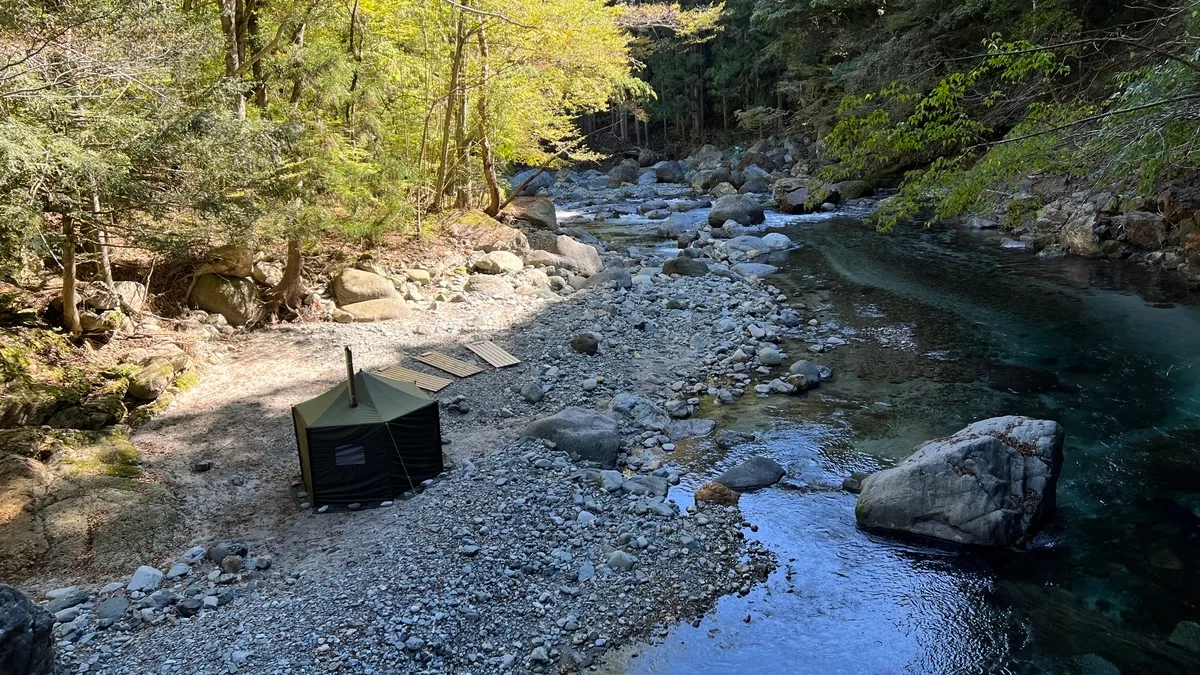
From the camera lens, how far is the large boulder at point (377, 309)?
12672 millimetres

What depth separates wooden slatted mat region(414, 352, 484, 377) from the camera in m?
10.8

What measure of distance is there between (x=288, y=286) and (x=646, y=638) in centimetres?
926

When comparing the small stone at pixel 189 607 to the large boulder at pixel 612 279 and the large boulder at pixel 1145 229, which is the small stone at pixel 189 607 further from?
the large boulder at pixel 1145 229

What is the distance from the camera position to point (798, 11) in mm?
24828

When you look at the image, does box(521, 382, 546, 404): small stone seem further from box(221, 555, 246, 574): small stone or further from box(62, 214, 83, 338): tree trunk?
box(62, 214, 83, 338): tree trunk

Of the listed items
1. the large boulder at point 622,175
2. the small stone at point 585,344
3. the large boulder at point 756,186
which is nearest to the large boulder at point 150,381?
the small stone at point 585,344

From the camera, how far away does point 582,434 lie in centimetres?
870

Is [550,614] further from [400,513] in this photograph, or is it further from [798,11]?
[798,11]

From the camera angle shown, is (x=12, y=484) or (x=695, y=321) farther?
(x=695, y=321)

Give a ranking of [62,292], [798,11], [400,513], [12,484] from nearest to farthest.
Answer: [12,484] → [400,513] → [62,292] → [798,11]

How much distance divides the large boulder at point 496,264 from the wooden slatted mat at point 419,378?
5718 millimetres

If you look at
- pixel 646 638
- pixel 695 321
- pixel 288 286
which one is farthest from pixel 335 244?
pixel 646 638

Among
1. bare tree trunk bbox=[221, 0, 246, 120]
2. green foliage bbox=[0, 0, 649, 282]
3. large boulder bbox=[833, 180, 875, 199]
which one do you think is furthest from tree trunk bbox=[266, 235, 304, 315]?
large boulder bbox=[833, 180, 875, 199]

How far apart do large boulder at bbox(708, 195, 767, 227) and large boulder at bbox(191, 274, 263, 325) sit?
53.2ft
